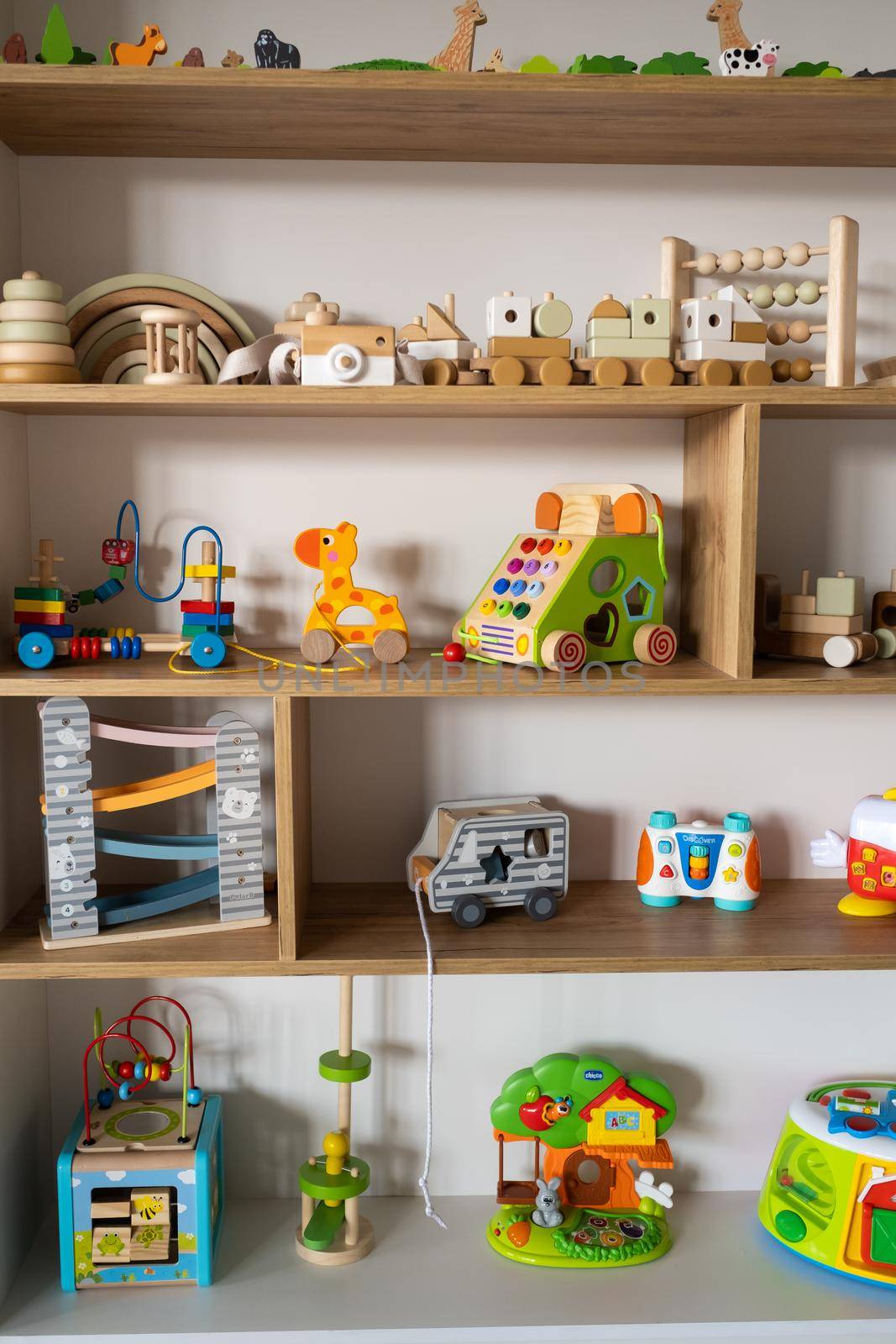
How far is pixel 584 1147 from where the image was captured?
169 cm

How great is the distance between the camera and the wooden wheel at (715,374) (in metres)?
1.39

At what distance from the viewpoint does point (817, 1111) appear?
1.67 metres

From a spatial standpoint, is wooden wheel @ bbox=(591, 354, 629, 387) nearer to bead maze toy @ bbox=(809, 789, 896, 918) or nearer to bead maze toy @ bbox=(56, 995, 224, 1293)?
bead maze toy @ bbox=(809, 789, 896, 918)

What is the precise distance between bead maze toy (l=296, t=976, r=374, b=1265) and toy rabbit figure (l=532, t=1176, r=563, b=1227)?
0.24 meters

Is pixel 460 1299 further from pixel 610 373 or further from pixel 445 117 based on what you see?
pixel 445 117

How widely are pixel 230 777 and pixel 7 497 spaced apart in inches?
18.5

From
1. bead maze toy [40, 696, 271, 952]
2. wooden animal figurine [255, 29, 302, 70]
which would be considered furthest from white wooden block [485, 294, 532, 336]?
bead maze toy [40, 696, 271, 952]

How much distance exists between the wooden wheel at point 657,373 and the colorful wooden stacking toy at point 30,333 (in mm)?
687

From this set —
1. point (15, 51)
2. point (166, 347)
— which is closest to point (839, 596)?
point (166, 347)

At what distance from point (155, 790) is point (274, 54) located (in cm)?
90

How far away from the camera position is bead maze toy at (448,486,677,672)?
4.77 ft

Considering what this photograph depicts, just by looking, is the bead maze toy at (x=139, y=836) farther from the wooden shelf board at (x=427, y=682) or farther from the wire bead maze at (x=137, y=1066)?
the wire bead maze at (x=137, y=1066)

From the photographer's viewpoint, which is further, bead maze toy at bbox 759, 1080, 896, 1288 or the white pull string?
bead maze toy at bbox 759, 1080, 896, 1288

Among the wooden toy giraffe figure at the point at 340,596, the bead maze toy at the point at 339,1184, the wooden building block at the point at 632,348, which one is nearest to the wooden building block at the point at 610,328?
the wooden building block at the point at 632,348
